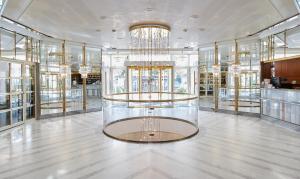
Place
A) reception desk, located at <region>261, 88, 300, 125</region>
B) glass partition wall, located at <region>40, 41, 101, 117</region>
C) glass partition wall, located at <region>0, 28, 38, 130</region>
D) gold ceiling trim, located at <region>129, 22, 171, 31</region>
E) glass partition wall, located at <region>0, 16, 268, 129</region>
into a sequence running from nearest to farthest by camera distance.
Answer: gold ceiling trim, located at <region>129, 22, 171, 31</region>
reception desk, located at <region>261, 88, 300, 125</region>
glass partition wall, located at <region>0, 28, 38, 130</region>
glass partition wall, located at <region>0, 16, 268, 129</region>
glass partition wall, located at <region>40, 41, 101, 117</region>

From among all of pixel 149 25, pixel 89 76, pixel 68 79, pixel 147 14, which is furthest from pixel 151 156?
pixel 89 76

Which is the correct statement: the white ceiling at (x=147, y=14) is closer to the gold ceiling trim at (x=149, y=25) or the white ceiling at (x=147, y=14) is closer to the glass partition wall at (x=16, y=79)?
the gold ceiling trim at (x=149, y=25)

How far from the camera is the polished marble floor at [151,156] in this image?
129 inches

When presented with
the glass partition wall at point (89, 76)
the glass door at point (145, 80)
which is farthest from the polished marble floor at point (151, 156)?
the glass door at point (145, 80)

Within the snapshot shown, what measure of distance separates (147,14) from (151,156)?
360 centimetres

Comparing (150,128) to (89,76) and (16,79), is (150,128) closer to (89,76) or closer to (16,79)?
(89,76)

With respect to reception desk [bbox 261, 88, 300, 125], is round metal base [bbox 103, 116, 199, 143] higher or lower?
lower

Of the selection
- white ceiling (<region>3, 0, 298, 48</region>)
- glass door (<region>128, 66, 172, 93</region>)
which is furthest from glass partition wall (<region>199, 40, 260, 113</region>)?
glass door (<region>128, 66, 172, 93</region>)

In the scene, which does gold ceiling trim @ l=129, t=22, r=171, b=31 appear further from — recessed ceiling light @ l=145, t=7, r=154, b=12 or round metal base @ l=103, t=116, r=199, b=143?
round metal base @ l=103, t=116, r=199, b=143

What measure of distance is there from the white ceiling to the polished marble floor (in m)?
3.33

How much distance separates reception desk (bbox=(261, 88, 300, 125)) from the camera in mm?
6078

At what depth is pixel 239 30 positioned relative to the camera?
23.2 feet

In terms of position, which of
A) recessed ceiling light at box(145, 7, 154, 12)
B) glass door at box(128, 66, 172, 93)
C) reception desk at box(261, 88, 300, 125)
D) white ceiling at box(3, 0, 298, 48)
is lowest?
reception desk at box(261, 88, 300, 125)

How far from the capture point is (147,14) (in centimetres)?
524
